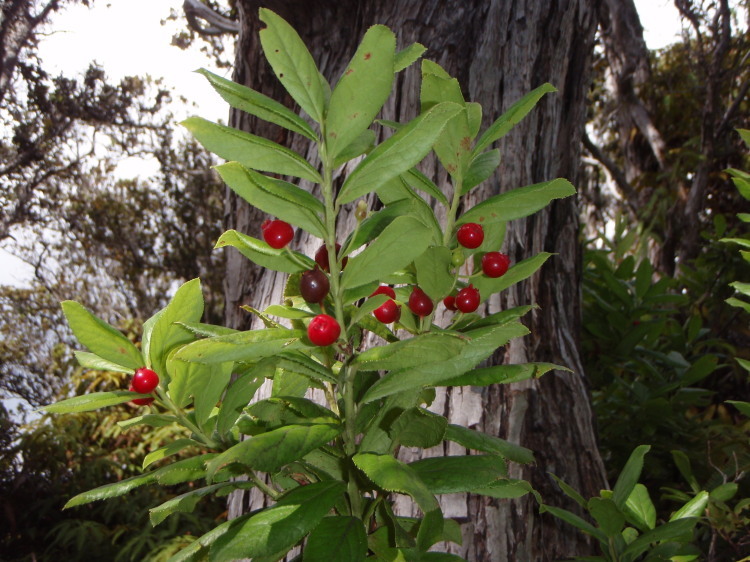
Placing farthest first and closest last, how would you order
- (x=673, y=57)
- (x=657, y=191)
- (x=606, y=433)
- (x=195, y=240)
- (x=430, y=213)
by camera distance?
(x=195, y=240)
(x=673, y=57)
(x=657, y=191)
(x=606, y=433)
(x=430, y=213)

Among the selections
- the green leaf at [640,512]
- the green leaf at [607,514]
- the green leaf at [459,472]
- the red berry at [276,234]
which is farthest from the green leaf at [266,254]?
the green leaf at [640,512]

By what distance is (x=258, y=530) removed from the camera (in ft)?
1.58

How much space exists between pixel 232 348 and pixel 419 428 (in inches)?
7.8

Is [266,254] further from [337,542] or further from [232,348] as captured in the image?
[337,542]

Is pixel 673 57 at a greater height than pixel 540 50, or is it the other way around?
pixel 673 57

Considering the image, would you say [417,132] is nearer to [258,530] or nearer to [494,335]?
[494,335]

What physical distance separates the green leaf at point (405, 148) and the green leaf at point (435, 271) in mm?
107

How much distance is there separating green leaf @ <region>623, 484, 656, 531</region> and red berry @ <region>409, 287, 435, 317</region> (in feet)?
1.88

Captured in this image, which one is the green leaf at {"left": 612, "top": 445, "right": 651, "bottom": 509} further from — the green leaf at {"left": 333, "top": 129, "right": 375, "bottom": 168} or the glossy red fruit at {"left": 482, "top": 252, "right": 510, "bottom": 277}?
the green leaf at {"left": 333, "top": 129, "right": 375, "bottom": 168}

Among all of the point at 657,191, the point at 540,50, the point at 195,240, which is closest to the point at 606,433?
the point at 540,50

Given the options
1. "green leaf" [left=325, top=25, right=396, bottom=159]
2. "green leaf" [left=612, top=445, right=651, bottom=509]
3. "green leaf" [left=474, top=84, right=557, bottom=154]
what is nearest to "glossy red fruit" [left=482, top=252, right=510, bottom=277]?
"green leaf" [left=474, top=84, right=557, bottom=154]

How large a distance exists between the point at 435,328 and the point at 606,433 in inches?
64.0

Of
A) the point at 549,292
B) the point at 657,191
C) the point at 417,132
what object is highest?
the point at 657,191

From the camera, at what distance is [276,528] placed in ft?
1.54
